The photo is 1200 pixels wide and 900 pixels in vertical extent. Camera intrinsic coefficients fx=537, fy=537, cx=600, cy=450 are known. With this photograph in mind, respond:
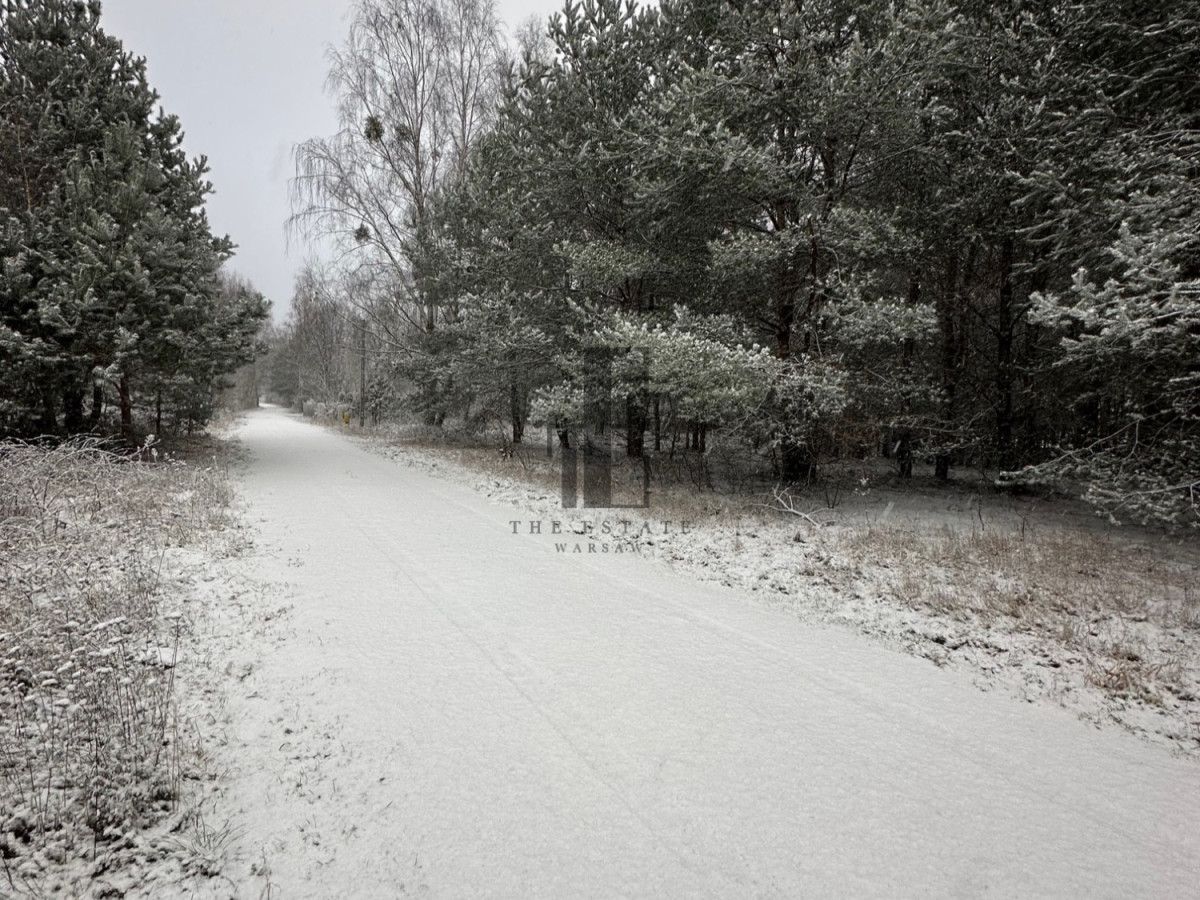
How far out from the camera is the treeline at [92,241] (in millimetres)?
9398

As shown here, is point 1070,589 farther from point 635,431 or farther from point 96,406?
point 96,406

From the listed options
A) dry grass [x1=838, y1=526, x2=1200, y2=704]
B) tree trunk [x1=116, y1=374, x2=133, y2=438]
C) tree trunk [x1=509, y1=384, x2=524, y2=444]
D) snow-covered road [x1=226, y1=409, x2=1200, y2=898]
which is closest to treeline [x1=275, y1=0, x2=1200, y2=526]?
tree trunk [x1=509, y1=384, x2=524, y2=444]

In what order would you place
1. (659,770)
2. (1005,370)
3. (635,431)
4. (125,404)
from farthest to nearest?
1. (635,431)
2. (125,404)
3. (1005,370)
4. (659,770)

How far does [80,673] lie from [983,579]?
744 centimetres

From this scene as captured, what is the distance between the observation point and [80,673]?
3062 millimetres

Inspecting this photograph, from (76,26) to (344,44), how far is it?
7.57 m

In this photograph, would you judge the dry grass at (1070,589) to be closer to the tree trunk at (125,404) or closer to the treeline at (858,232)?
the treeline at (858,232)

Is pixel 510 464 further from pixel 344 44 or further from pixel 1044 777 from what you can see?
pixel 344 44

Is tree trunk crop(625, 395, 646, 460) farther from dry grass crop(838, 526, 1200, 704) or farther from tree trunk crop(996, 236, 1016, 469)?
tree trunk crop(996, 236, 1016, 469)

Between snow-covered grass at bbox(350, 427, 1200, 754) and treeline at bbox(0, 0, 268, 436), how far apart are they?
7.34 metres

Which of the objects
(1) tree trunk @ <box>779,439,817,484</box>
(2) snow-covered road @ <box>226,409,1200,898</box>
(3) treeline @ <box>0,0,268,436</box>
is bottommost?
(2) snow-covered road @ <box>226,409,1200,898</box>

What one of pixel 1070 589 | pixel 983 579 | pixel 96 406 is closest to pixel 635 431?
pixel 983 579

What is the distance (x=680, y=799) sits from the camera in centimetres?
257

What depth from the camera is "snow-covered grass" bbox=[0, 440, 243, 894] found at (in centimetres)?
224
